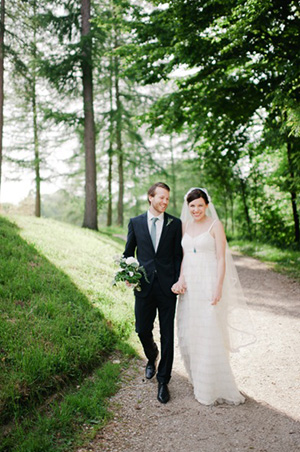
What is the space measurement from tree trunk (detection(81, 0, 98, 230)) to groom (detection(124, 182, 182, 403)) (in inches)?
448

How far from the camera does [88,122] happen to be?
14.7m

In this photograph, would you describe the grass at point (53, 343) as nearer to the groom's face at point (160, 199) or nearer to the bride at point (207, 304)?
the bride at point (207, 304)

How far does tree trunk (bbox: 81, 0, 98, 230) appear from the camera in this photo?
1410cm

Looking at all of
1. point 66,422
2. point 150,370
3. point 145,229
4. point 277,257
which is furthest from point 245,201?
point 66,422

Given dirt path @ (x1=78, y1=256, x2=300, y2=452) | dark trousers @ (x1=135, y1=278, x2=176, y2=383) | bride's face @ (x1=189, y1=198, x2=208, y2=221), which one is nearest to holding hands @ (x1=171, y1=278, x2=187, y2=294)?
dark trousers @ (x1=135, y1=278, x2=176, y2=383)

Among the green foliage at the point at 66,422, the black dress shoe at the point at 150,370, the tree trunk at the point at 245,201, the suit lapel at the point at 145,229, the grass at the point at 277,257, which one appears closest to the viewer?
the green foliage at the point at 66,422

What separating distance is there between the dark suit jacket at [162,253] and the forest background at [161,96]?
3.56 meters

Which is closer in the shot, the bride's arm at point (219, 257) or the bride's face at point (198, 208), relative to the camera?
the bride's arm at point (219, 257)

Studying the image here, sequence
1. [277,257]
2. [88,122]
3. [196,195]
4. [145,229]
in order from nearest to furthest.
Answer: [196,195] < [145,229] < [277,257] < [88,122]

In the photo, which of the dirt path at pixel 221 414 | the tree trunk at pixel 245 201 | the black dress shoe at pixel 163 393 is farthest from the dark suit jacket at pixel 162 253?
the tree trunk at pixel 245 201

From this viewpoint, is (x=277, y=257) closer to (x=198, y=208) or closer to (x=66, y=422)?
(x=198, y=208)

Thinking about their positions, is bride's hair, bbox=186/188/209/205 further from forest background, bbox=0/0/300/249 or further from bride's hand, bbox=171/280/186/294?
forest background, bbox=0/0/300/249

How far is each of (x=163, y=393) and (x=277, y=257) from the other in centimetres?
901

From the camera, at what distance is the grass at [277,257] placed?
382 inches
